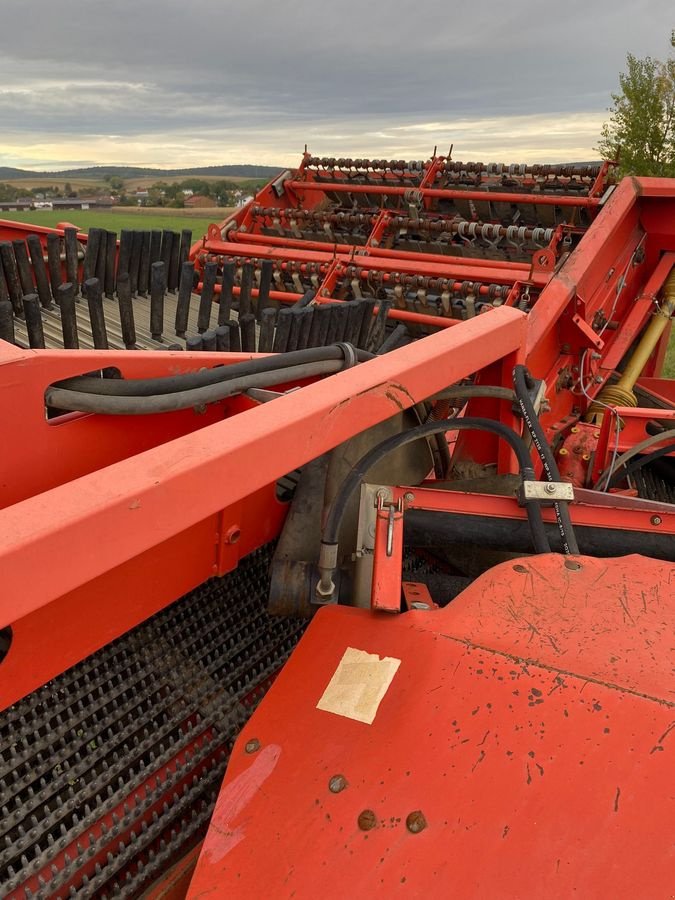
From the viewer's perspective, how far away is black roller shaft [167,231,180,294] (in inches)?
148

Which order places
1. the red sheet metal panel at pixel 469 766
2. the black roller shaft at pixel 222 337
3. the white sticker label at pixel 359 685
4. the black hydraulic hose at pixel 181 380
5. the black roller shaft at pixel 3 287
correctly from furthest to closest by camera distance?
the black roller shaft at pixel 3 287 → the black roller shaft at pixel 222 337 → the black hydraulic hose at pixel 181 380 → the white sticker label at pixel 359 685 → the red sheet metal panel at pixel 469 766

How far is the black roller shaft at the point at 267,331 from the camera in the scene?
2.83 meters

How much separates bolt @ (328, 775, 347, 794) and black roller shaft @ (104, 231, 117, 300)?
2.74 m

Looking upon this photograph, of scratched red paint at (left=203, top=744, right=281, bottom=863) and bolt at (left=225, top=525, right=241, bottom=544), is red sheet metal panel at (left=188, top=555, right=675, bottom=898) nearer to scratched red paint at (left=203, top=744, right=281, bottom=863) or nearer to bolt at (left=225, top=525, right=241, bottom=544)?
scratched red paint at (left=203, top=744, right=281, bottom=863)

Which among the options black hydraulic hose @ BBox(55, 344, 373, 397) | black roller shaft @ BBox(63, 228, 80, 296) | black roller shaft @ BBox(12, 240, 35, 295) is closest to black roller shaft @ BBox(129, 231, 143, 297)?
black roller shaft @ BBox(63, 228, 80, 296)

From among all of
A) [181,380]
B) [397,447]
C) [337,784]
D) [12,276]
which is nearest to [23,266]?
[12,276]

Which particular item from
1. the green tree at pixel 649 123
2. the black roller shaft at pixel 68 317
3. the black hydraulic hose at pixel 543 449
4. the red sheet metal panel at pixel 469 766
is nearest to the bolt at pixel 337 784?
the red sheet metal panel at pixel 469 766

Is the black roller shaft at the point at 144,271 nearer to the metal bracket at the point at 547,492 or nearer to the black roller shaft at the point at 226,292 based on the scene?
the black roller shaft at the point at 226,292

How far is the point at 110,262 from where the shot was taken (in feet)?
11.3

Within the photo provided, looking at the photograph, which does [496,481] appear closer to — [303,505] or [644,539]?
[644,539]

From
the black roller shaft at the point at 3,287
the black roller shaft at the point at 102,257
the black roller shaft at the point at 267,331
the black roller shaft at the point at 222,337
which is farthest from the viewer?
the black roller shaft at the point at 102,257

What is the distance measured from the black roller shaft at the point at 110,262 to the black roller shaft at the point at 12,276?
18.1 inches

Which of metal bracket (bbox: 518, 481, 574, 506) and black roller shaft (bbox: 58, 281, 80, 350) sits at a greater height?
black roller shaft (bbox: 58, 281, 80, 350)

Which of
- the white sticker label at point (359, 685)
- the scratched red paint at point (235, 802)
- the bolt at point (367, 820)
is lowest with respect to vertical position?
→ the scratched red paint at point (235, 802)
